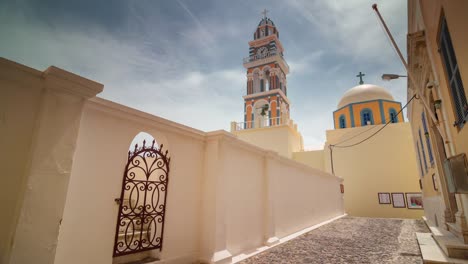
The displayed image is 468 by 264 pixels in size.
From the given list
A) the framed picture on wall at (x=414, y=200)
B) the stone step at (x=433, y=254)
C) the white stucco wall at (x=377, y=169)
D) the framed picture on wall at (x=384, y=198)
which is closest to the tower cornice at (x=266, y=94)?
the white stucco wall at (x=377, y=169)

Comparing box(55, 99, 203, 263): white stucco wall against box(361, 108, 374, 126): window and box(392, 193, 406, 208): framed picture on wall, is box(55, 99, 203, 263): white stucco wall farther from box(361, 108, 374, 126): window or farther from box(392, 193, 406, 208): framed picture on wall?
box(361, 108, 374, 126): window

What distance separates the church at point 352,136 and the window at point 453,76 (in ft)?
32.2

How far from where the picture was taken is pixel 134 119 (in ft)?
12.1

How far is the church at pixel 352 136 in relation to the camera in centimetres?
1564

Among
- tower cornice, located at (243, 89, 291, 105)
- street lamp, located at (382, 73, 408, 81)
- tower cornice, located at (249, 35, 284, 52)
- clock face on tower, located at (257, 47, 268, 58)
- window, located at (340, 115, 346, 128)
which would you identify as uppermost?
tower cornice, located at (249, 35, 284, 52)

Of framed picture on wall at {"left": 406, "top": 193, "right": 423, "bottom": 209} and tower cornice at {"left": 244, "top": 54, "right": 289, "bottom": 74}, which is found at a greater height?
tower cornice at {"left": 244, "top": 54, "right": 289, "bottom": 74}

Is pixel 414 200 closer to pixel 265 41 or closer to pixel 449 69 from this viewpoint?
pixel 449 69

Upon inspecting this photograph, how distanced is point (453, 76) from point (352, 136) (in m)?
15.2

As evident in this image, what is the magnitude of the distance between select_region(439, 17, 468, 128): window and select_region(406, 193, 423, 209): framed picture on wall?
45.5 feet

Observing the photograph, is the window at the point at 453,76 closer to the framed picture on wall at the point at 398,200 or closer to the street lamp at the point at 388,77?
the street lamp at the point at 388,77

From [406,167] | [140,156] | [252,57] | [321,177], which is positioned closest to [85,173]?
[140,156]

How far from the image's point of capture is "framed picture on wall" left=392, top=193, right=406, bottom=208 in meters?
15.1

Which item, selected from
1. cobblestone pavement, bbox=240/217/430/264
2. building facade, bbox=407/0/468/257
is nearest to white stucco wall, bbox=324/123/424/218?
cobblestone pavement, bbox=240/217/430/264

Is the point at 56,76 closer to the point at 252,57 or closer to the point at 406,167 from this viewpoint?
the point at 406,167
